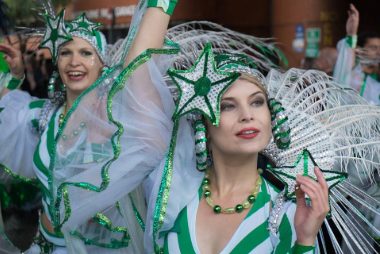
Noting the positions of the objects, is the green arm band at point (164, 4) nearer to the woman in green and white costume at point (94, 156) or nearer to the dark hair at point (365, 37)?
the woman in green and white costume at point (94, 156)

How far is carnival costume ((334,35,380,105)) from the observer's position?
15.7 ft

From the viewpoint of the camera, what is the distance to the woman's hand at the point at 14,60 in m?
3.69

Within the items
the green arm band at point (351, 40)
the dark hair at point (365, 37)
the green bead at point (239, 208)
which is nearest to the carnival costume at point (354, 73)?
the green arm band at point (351, 40)

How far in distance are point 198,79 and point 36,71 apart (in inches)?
209

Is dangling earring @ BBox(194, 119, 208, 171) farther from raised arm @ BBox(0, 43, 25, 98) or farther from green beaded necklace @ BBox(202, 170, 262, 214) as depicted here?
raised arm @ BBox(0, 43, 25, 98)

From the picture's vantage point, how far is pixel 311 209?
6.43 feet

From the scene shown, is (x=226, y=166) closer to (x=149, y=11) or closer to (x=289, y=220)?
(x=289, y=220)

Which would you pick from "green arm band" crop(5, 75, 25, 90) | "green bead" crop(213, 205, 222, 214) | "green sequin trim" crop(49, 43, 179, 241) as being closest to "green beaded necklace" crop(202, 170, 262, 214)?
"green bead" crop(213, 205, 222, 214)

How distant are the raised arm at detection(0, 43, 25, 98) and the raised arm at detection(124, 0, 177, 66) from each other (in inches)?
60.3

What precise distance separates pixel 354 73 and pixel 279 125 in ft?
9.76

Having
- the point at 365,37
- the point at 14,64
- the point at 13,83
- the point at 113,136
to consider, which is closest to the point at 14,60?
the point at 14,64

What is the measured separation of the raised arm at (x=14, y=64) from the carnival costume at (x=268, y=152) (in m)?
1.36

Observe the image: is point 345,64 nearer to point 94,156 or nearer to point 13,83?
point 13,83

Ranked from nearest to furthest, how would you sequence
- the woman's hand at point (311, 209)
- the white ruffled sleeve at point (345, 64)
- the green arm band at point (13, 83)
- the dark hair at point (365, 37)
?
1. the woman's hand at point (311, 209)
2. the green arm band at point (13, 83)
3. the white ruffled sleeve at point (345, 64)
4. the dark hair at point (365, 37)
